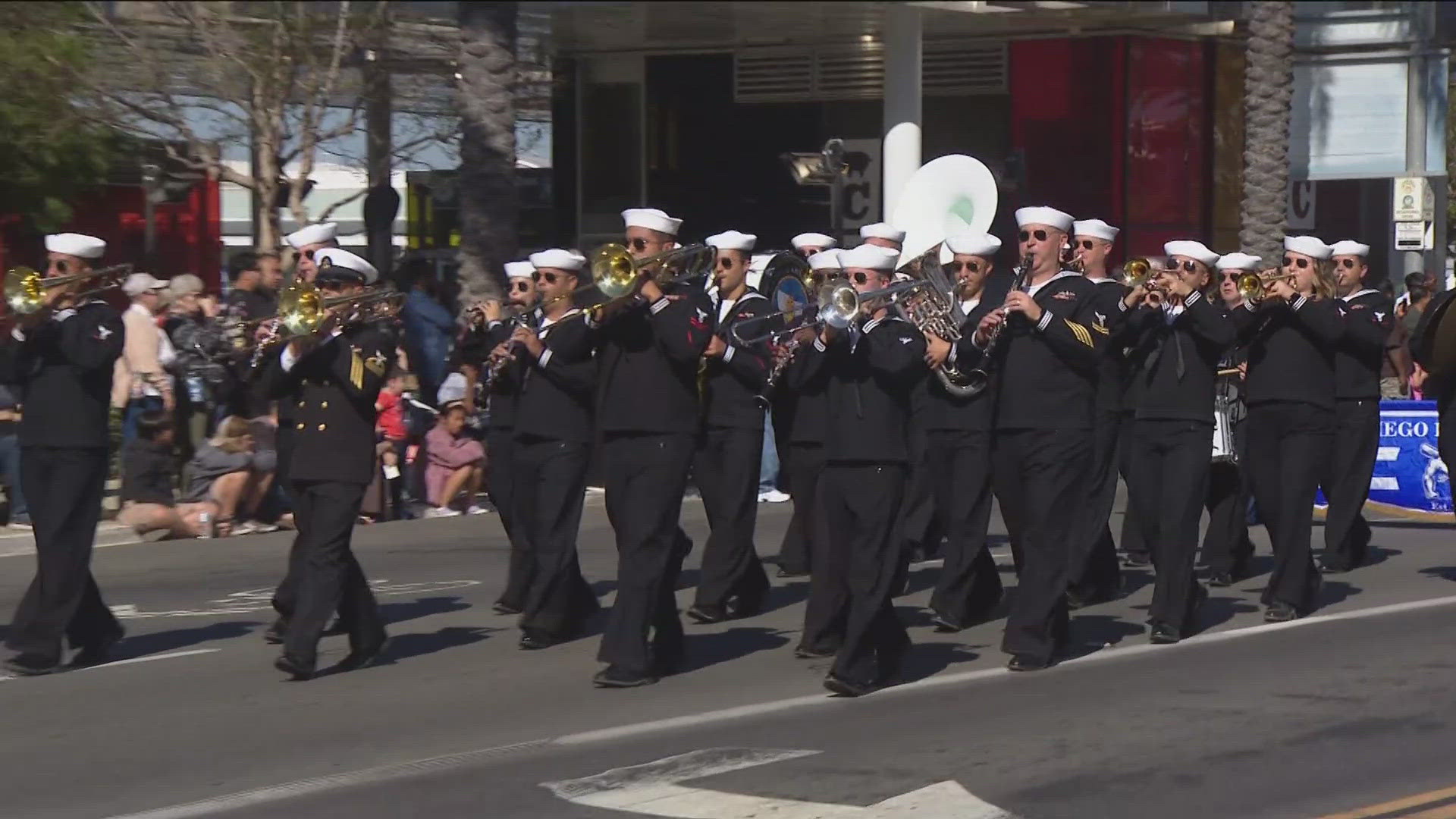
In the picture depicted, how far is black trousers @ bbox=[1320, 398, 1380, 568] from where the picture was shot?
1305 cm

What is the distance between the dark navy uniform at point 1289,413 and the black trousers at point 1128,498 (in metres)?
0.67

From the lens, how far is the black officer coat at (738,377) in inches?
419

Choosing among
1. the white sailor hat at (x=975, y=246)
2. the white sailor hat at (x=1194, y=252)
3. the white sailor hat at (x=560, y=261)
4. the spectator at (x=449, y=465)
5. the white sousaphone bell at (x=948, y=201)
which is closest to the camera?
the white sailor hat at (x=560, y=261)

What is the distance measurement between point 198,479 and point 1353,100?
18.3 meters

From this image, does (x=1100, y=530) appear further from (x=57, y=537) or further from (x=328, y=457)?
(x=57, y=537)

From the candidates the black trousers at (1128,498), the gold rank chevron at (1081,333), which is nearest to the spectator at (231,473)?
the black trousers at (1128,498)

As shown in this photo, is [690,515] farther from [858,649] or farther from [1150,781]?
[1150,781]

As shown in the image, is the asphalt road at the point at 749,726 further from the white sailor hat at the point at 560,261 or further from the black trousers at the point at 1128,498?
the white sailor hat at the point at 560,261

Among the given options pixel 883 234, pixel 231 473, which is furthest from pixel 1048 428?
pixel 231 473

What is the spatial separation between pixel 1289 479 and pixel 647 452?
3.83m

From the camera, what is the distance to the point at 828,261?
383 inches

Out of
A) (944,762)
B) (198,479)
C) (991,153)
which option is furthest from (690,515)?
(991,153)

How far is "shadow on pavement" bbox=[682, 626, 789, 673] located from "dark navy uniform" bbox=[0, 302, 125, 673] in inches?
109

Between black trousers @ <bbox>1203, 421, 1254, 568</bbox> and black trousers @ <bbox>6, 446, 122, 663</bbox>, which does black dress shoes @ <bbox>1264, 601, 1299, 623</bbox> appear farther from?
black trousers @ <bbox>6, 446, 122, 663</bbox>
